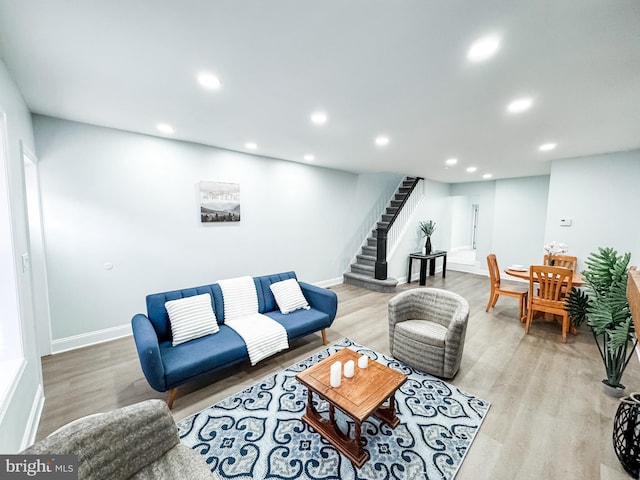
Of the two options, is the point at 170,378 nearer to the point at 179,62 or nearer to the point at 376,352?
the point at 376,352

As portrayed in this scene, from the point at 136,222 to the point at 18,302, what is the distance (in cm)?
169

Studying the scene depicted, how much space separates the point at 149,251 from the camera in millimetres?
3432

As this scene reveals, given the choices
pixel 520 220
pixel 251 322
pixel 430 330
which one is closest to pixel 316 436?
pixel 251 322

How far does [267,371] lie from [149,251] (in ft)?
7.63

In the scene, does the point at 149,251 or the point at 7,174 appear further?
the point at 149,251

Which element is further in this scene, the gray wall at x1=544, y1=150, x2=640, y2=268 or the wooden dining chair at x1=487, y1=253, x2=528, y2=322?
the wooden dining chair at x1=487, y1=253, x2=528, y2=322

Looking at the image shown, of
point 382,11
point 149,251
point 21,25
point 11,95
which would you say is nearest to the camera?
point 382,11

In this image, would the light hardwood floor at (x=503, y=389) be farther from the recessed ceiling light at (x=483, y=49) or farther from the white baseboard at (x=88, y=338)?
the recessed ceiling light at (x=483, y=49)

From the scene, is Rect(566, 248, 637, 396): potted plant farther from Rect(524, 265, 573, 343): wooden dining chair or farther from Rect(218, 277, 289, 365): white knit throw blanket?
Rect(218, 277, 289, 365): white knit throw blanket

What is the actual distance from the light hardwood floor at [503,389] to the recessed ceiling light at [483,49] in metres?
2.66

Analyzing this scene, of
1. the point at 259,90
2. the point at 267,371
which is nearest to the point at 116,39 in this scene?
the point at 259,90

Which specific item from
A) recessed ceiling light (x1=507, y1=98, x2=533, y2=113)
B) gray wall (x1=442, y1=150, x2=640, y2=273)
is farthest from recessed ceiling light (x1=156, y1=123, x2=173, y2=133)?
gray wall (x1=442, y1=150, x2=640, y2=273)

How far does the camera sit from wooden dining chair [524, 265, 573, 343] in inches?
127

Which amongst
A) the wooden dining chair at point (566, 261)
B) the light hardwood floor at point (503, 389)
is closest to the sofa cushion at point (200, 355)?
the light hardwood floor at point (503, 389)
